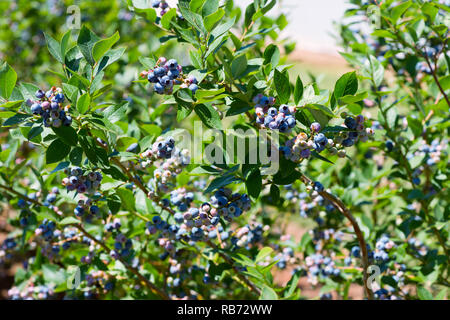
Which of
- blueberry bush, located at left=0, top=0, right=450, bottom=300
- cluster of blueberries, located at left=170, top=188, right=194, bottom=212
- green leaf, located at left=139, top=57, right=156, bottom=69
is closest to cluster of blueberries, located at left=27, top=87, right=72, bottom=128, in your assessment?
blueberry bush, located at left=0, top=0, right=450, bottom=300

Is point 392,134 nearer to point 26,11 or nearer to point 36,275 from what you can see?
point 36,275

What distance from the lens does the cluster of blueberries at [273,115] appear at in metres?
1.16

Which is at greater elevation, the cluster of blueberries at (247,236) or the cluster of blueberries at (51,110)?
the cluster of blueberries at (51,110)

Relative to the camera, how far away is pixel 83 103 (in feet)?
3.98

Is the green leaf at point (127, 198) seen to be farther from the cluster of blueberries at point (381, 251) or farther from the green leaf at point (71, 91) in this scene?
the cluster of blueberries at point (381, 251)

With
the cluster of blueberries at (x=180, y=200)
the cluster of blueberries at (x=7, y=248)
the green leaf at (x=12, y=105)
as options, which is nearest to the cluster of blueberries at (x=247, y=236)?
the cluster of blueberries at (x=180, y=200)

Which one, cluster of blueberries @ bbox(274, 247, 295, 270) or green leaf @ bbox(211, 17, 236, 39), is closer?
green leaf @ bbox(211, 17, 236, 39)

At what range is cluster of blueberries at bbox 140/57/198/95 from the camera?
1211mm

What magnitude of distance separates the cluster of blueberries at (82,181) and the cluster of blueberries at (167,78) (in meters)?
0.33

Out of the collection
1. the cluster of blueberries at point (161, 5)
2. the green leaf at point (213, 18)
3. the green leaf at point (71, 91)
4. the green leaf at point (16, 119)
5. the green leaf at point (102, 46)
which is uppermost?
the cluster of blueberries at point (161, 5)

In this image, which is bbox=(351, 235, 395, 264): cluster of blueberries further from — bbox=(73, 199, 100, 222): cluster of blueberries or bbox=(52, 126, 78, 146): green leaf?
bbox=(52, 126, 78, 146): green leaf

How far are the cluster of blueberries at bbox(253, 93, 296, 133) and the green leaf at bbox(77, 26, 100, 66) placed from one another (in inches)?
19.2

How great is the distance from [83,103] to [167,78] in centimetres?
24

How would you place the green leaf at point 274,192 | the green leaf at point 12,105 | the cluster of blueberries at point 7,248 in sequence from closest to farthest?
the green leaf at point 12,105, the green leaf at point 274,192, the cluster of blueberries at point 7,248
